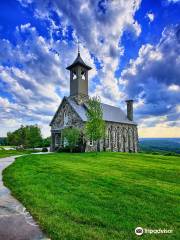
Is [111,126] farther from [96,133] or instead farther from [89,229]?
[89,229]

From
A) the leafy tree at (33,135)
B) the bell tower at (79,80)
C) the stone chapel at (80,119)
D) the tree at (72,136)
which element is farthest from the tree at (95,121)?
the leafy tree at (33,135)

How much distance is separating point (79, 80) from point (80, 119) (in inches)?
316

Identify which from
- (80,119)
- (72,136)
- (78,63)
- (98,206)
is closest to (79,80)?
(78,63)

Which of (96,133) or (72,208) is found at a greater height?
(96,133)

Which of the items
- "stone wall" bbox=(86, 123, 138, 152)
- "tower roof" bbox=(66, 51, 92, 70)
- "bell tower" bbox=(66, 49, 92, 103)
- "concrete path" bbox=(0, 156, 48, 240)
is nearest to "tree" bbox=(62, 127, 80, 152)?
"stone wall" bbox=(86, 123, 138, 152)

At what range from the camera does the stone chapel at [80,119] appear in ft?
113

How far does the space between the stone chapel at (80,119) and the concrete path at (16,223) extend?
2583 centimetres

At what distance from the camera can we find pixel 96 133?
2711 cm

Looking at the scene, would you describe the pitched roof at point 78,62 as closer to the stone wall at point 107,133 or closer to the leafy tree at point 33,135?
the stone wall at point 107,133

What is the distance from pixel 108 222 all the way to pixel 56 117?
33.9 metres

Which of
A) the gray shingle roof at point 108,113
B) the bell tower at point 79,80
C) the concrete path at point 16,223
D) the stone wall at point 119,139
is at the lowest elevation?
the concrete path at point 16,223

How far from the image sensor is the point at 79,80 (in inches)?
1471

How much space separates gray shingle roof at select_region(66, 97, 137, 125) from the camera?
34544 mm

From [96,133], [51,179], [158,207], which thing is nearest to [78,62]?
[96,133]
